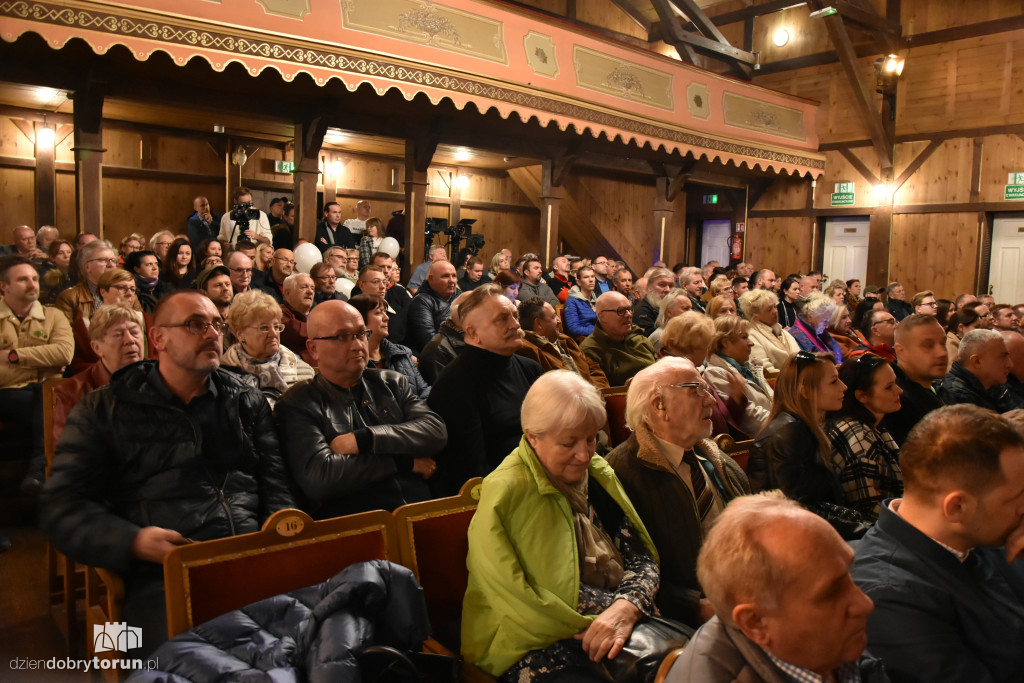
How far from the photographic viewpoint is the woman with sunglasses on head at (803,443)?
93.3 inches

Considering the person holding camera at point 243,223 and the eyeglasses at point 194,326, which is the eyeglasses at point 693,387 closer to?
the eyeglasses at point 194,326

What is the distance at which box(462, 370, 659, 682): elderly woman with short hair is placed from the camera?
155 centimetres

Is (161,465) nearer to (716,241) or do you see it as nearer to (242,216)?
(242,216)

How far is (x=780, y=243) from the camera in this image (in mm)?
11758

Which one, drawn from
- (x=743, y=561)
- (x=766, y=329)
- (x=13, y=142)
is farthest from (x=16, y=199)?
(x=743, y=561)

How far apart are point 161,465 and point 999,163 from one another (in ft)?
36.5

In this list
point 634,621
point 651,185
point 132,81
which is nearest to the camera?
point 634,621

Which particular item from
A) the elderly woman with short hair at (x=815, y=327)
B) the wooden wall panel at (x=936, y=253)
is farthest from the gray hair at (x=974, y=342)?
the wooden wall panel at (x=936, y=253)

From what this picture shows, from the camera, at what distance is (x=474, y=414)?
8.33 ft

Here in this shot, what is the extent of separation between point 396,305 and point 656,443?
335cm

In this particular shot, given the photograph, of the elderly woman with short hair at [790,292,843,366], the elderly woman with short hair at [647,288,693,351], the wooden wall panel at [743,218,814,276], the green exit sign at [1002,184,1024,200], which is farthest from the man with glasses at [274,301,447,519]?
the wooden wall panel at [743,218,814,276]

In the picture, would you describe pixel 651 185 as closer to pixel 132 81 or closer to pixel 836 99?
pixel 836 99

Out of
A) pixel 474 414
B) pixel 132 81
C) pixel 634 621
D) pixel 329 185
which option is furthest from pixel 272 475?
pixel 329 185

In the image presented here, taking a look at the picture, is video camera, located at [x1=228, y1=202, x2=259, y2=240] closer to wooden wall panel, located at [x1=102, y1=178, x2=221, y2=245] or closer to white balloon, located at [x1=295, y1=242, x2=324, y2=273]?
white balloon, located at [x1=295, y1=242, x2=324, y2=273]
